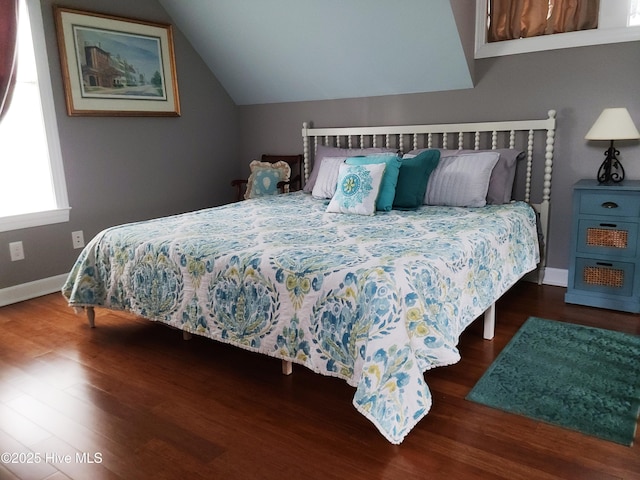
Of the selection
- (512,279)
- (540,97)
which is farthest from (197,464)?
(540,97)

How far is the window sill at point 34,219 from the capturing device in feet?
11.0

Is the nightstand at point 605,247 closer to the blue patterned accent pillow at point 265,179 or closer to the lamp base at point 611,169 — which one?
the lamp base at point 611,169

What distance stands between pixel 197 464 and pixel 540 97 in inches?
119

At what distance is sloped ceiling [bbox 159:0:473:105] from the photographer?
11.0 ft

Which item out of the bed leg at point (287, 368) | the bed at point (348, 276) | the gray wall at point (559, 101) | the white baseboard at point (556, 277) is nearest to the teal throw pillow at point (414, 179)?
the bed at point (348, 276)

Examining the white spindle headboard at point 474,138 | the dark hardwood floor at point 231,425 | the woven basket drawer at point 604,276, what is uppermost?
the white spindle headboard at point 474,138

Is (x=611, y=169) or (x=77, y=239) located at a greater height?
(x=611, y=169)

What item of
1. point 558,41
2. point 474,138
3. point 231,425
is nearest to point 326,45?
point 474,138

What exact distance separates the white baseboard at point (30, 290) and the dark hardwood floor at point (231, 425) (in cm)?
76

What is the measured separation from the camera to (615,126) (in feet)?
9.37

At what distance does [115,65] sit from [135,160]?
0.73m

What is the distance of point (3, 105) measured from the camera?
122 inches

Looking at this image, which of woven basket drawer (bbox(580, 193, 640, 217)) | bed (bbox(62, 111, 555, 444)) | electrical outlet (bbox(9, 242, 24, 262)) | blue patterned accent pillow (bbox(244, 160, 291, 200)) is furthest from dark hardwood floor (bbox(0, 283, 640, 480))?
blue patterned accent pillow (bbox(244, 160, 291, 200))

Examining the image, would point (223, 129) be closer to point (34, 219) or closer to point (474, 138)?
point (34, 219)
